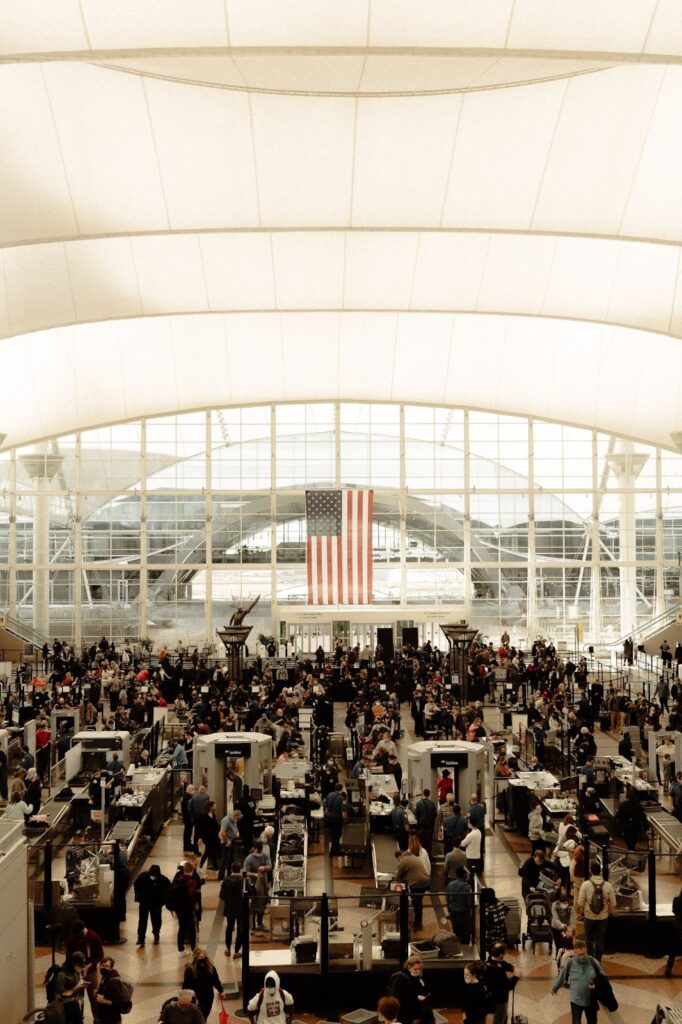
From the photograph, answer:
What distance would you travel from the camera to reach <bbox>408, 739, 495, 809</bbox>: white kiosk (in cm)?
1888

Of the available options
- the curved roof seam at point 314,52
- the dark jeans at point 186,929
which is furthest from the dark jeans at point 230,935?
the curved roof seam at point 314,52

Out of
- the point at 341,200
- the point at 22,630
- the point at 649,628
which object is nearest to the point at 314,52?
the point at 341,200

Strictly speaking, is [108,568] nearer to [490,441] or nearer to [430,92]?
[490,441]

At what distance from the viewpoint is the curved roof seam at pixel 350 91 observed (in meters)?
21.2

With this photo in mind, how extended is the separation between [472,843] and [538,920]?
2.22 meters

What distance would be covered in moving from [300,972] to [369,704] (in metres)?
16.1

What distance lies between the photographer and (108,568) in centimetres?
4500

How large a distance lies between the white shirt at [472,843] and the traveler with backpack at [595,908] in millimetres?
2789

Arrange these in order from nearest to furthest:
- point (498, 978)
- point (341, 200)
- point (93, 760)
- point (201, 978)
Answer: point (498, 978)
point (201, 978)
point (93, 760)
point (341, 200)

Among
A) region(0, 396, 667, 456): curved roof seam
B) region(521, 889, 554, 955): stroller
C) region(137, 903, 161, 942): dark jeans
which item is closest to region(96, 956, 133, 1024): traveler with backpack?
region(137, 903, 161, 942): dark jeans

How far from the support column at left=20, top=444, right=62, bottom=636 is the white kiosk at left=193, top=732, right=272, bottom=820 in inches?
1046

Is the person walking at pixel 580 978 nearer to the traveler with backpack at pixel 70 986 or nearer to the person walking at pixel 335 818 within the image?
the traveler with backpack at pixel 70 986

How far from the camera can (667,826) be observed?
54.9 feet

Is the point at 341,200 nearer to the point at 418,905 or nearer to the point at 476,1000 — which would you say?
the point at 418,905
